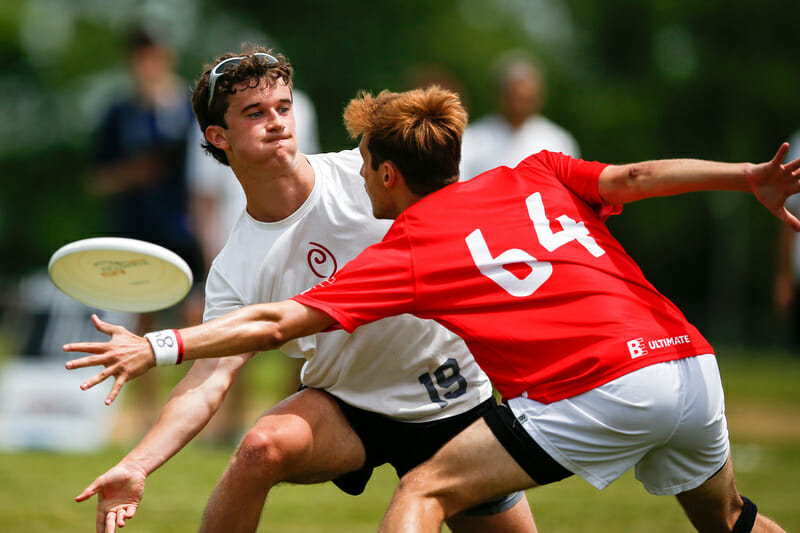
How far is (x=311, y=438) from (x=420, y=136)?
121 cm

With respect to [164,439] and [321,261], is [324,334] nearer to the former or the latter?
[321,261]

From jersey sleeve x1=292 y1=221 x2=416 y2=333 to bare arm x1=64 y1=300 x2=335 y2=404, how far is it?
0.18 feet

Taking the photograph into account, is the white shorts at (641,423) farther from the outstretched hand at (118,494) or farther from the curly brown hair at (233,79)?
the curly brown hair at (233,79)

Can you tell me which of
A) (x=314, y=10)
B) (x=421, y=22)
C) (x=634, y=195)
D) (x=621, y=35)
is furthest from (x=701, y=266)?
(x=634, y=195)

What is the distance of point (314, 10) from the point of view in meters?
31.6

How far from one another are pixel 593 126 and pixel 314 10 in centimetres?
923

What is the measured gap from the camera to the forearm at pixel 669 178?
3.54 m

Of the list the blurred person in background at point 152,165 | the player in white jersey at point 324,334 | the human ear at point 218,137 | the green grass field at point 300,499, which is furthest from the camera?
the blurred person in background at point 152,165

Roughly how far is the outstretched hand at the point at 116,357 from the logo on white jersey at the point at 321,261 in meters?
1.02

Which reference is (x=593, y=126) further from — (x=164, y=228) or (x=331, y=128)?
(x=164, y=228)

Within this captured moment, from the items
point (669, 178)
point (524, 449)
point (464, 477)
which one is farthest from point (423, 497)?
point (669, 178)

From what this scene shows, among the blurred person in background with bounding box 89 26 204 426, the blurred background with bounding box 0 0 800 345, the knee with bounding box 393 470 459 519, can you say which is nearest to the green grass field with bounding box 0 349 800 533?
the blurred person in background with bounding box 89 26 204 426

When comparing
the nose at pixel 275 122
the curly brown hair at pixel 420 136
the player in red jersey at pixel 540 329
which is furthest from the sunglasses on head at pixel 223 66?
the player in red jersey at pixel 540 329

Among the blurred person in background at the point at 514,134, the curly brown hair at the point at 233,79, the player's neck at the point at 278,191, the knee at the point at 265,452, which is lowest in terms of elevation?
the knee at the point at 265,452
